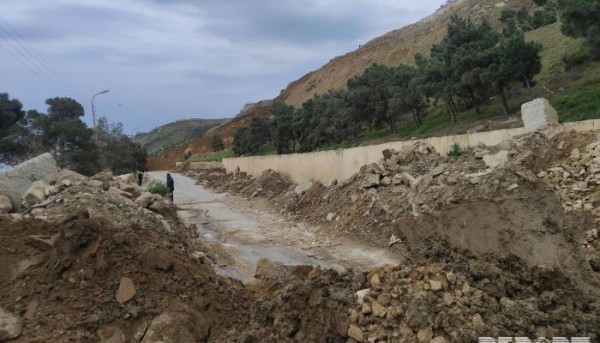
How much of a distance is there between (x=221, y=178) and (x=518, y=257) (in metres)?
31.3

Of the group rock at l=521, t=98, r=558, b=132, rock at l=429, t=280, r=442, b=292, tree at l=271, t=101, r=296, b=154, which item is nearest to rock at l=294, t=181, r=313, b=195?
rock at l=521, t=98, r=558, b=132


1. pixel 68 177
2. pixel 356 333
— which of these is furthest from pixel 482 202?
pixel 68 177

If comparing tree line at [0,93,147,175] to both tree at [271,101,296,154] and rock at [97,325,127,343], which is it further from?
rock at [97,325,127,343]

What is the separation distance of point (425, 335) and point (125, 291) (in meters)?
3.49

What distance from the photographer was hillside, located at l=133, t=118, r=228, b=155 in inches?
5113

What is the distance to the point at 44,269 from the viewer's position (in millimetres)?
5844

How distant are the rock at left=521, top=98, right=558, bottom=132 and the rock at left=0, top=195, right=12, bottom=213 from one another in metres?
12.4

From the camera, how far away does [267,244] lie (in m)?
12.7

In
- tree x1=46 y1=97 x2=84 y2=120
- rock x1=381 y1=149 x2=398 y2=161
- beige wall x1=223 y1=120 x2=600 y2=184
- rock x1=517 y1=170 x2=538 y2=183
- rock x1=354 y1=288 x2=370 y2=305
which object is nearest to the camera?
rock x1=354 y1=288 x2=370 y2=305

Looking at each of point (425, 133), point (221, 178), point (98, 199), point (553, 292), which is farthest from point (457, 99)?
point (553, 292)

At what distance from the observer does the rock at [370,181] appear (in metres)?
13.9

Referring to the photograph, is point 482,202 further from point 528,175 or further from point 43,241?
point 43,241

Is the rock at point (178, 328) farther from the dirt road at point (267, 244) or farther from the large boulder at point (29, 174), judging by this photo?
the large boulder at point (29, 174)

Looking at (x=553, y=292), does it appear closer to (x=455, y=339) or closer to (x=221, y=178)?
(x=455, y=339)
